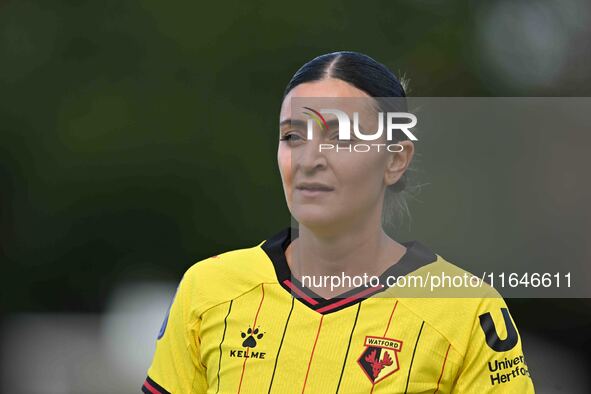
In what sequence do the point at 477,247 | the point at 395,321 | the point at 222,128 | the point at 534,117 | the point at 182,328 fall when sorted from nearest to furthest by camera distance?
the point at 395,321 < the point at 182,328 < the point at 477,247 < the point at 534,117 < the point at 222,128

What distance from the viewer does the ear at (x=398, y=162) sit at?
7.66 feet

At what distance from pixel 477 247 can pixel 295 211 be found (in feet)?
3.43

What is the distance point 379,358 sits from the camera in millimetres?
2191

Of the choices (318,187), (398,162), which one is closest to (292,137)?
(318,187)

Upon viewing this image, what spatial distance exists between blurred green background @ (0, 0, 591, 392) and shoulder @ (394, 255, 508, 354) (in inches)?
173

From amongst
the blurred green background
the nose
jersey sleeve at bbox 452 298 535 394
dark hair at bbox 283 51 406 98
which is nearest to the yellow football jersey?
jersey sleeve at bbox 452 298 535 394

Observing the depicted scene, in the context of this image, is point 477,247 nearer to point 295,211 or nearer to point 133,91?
point 295,211

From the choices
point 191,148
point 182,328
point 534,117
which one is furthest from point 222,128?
point 182,328

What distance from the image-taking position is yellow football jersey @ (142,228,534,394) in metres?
2.18

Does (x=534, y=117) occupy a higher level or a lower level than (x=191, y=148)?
lower

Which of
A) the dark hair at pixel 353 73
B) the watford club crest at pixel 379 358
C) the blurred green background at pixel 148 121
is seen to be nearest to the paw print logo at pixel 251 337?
the watford club crest at pixel 379 358

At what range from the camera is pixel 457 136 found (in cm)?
318
